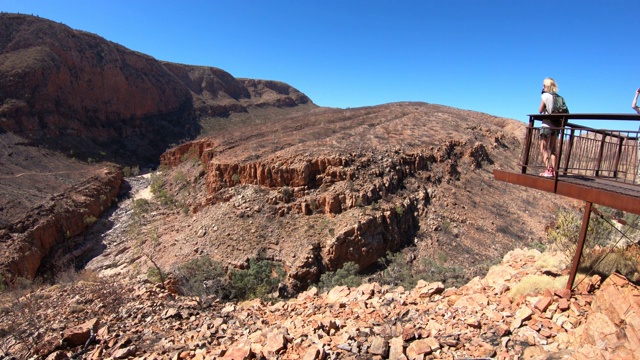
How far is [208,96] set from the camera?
49969 millimetres

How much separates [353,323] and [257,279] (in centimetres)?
630

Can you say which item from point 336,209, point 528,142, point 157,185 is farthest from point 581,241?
point 157,185

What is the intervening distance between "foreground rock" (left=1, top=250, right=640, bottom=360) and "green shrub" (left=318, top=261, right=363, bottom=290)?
3013 mm

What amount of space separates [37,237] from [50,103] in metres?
20.3

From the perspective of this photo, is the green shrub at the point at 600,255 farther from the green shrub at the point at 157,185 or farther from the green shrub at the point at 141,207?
the green shrub at the point at 157,185

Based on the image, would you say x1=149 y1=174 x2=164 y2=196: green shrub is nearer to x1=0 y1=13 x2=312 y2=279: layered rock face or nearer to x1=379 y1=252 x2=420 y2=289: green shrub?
x1=0 y1=13 x2=312 y2=279: layered rock face

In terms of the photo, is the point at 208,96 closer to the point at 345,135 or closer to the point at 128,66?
the point at 128,66

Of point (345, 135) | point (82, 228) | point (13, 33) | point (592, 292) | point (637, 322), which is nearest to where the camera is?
point (637, 322)

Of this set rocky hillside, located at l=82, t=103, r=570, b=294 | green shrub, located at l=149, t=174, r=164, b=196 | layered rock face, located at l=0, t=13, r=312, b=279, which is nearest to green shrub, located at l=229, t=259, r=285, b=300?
rocky hillside, located at l=82, t=103, r=570, b=294

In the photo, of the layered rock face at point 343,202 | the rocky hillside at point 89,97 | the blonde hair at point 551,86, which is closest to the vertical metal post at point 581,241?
the blonde hair at point 551,86

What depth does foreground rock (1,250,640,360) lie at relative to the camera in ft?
12.3

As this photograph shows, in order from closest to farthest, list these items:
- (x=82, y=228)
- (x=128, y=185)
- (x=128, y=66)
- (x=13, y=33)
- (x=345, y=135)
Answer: (x=82, y=228)
(x=345, y=135)
(x=128, y=185)
(x=13, y=33)
(x=128, y=66)

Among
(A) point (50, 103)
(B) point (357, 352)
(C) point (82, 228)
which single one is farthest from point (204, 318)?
(A) point (50, 103)

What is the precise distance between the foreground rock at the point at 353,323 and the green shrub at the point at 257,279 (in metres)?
3.12
